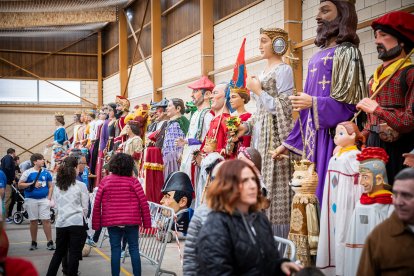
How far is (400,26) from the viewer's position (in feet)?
15.3

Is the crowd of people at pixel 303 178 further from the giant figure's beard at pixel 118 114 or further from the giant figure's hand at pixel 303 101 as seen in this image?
the giant figure's beard at pixel 118 114

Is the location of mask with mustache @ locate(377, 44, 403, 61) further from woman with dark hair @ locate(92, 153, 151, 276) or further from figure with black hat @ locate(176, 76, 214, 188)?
figure with black hat @ locate(176, 76, 214, 188)

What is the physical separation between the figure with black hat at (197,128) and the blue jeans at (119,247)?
7.11 ft

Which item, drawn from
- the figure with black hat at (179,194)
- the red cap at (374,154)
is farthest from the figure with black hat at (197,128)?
the red cap at (374,154)

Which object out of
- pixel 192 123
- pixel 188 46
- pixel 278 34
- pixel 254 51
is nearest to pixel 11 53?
pixel 188 46

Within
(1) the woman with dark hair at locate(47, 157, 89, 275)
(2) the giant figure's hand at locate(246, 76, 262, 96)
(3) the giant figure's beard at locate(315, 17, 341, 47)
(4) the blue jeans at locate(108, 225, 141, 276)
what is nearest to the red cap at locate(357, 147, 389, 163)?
(3) the giant figure's beard at locate(315, 17, 341, 47)

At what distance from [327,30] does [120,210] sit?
285 cm

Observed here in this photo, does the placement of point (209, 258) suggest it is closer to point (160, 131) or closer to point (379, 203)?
point (379, 203)

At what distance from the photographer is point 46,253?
877cm

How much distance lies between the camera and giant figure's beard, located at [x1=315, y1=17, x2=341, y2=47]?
535 cm

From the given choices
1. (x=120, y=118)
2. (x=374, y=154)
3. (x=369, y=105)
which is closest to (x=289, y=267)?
(x=374, y=154)

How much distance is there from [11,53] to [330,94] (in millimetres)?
18562

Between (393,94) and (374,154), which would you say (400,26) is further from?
(374,154)

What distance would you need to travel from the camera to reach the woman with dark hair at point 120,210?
620 centimetres
